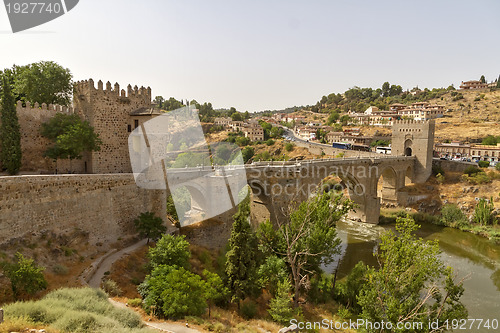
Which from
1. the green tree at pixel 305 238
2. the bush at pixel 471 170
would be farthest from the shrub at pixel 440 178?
the green tree at pixel 305 238

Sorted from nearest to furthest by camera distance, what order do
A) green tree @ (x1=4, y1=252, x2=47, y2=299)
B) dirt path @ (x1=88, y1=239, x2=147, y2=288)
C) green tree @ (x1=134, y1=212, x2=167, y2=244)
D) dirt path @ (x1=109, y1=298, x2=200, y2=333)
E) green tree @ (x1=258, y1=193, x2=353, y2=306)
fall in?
green tree @ (x1=4, y1=252, x2=47, y2=299) → dirt path @ (x1=109, y1=298, x2=200, y2=333) → dirt path @ (x1=88, y1=239, x2=147, y2=288) → green tree @ (x1=134, y1=212, x2=167, y2=244) → green tree @ (x1=258, y1=193, x2=353, y2=306)

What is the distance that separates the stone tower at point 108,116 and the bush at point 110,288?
845 centimetres

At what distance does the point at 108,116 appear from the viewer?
19.2 meters

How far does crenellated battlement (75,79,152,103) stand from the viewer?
18.4 meters

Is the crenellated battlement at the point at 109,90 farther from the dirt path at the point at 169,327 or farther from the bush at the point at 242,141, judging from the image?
the bush at the point at 242,141

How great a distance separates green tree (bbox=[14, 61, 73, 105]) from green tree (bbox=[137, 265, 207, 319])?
1333 cm

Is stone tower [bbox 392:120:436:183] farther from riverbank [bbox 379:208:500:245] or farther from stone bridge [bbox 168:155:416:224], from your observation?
stone bridge [bbox 168:155:416:224]

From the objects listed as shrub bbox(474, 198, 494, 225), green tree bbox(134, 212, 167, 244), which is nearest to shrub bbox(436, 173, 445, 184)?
shrub bbox(474, 198, 494, 225)

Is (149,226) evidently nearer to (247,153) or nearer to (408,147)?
(408,147)

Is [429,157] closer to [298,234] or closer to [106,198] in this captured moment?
[298,234]

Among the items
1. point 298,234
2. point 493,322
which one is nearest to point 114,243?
point 298,234

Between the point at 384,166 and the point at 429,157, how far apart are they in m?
Result: 10.7

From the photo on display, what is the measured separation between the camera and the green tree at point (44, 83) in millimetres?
18656

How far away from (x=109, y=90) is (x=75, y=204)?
7.81 meters
